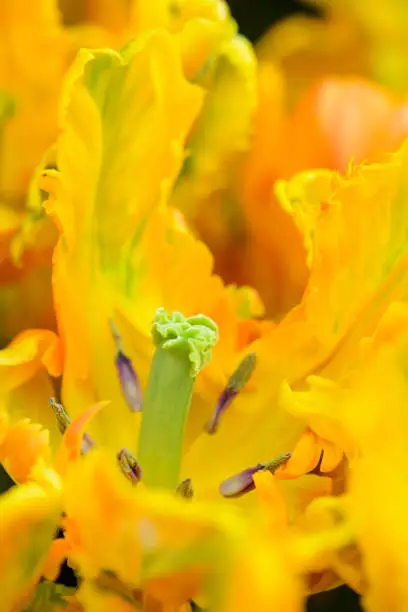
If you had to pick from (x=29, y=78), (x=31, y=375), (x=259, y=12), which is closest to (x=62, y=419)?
(x=31, y=375)

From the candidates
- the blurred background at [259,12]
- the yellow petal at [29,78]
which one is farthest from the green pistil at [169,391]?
the blurred background at [259,12]

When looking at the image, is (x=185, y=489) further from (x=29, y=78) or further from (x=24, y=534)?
(x=29, y=78)

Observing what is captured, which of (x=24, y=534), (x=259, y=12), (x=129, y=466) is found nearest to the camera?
(x=24, y=534)

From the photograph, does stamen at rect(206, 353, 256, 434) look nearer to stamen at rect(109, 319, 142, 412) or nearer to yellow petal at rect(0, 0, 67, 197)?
stamen at rect(109, 319, 142, 412)

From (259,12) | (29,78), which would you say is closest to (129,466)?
(29,78)

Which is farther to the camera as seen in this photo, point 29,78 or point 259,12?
point 259,12

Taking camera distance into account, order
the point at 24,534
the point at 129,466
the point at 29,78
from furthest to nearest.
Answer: the point at 29,78 < the point at 129,466 < the point at 24,534
